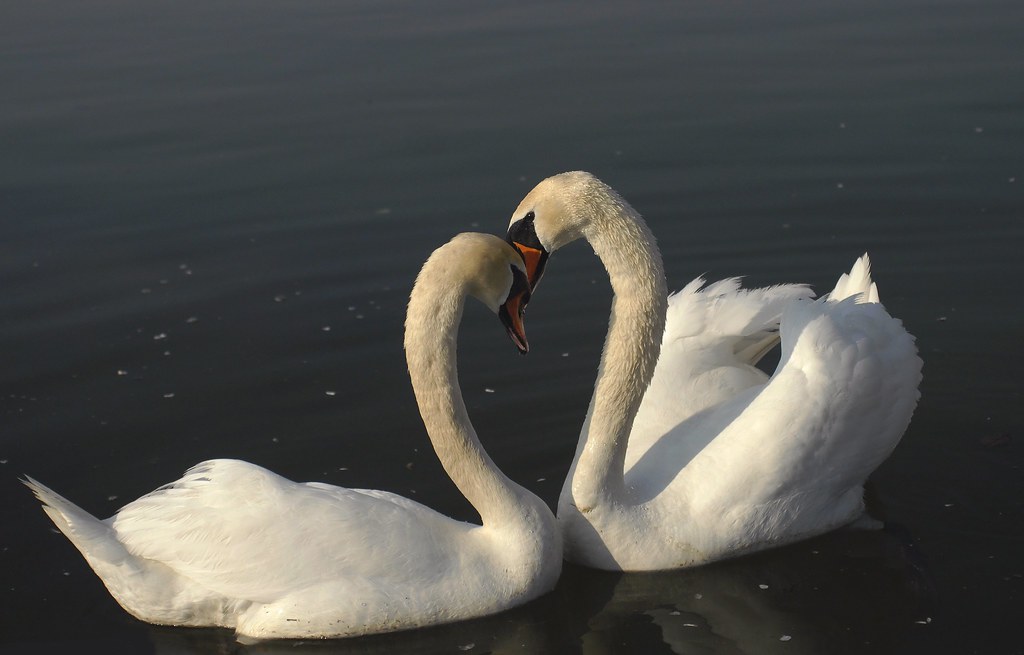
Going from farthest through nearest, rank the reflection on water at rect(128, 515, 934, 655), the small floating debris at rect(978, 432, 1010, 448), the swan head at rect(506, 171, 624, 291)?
1. the small floating debris at rect(978, 432, 1010, 448)
2. the swan head at rect(506, 171, 624, 291)
3. the reflection on water at rect(128, 515, 934, 655)

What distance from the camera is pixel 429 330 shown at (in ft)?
20.1

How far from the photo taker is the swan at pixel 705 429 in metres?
6.39

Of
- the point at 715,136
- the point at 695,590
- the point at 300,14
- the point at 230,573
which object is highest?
the point at 300,14

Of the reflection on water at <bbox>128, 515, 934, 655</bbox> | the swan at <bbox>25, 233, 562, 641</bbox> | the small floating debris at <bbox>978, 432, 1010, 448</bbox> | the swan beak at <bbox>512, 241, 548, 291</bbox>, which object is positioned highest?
the swan beak at <bbox>512, 241, 548, 291</bbox>

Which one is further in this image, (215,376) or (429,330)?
(215,376)

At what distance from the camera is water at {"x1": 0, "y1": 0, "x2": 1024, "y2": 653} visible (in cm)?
631

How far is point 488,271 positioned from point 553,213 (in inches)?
19.7

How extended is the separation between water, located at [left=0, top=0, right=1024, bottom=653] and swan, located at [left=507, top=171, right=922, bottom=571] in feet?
0.66

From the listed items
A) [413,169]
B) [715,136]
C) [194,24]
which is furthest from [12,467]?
[194,24]

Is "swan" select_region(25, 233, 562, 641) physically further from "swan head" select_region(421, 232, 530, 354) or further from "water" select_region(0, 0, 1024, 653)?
"water" select_region(0, 0, 1024, 653)

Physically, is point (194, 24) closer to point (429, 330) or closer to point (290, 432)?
point (290, 432)

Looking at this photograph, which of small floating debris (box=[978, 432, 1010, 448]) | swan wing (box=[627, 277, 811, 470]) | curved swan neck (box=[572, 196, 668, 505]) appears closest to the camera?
curved swan neck (box=[572, 196, 668, 505])

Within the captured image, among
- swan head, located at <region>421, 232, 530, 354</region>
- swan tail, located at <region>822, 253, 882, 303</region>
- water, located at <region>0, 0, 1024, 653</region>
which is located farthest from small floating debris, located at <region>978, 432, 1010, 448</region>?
swan head, located at <region>421, 232, 530, 354</region>

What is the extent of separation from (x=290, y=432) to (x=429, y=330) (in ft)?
7.54
